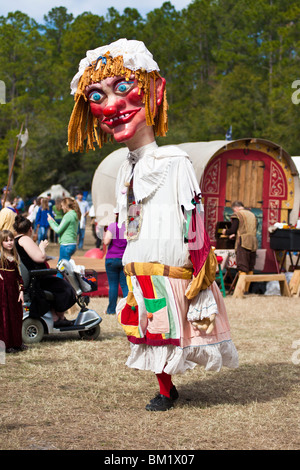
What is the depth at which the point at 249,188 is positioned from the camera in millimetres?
11602

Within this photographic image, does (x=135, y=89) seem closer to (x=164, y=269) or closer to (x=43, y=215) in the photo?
(x=164, y=269)

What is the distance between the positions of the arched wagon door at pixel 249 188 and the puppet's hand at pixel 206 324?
7.25m

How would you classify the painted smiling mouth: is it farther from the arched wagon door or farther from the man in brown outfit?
the arched wagon door

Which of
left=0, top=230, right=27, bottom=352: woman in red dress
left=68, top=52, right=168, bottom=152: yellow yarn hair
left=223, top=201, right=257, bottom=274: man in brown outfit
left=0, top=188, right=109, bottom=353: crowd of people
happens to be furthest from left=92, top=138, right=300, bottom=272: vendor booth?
left=68, top=52, right=168, bottom=152: yellow yarn hair

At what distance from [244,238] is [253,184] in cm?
177

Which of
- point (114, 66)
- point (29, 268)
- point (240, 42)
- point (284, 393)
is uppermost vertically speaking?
point (240, 42)

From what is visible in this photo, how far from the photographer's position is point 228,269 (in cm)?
1089

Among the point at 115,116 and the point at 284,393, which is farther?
the point at 284,393

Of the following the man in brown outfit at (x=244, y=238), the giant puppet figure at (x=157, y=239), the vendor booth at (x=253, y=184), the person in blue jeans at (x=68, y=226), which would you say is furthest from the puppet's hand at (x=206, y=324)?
the vendor booth at (x=253, y=184)

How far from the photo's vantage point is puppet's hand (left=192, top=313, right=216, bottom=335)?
3938mm

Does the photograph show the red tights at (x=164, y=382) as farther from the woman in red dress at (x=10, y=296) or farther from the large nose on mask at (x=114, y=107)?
the woman in red dress at (x=10, y=296)

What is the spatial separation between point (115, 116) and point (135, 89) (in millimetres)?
214

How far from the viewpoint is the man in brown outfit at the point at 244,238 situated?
1023cm

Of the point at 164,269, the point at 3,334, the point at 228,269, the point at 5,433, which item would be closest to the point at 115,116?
the point at 164,269
